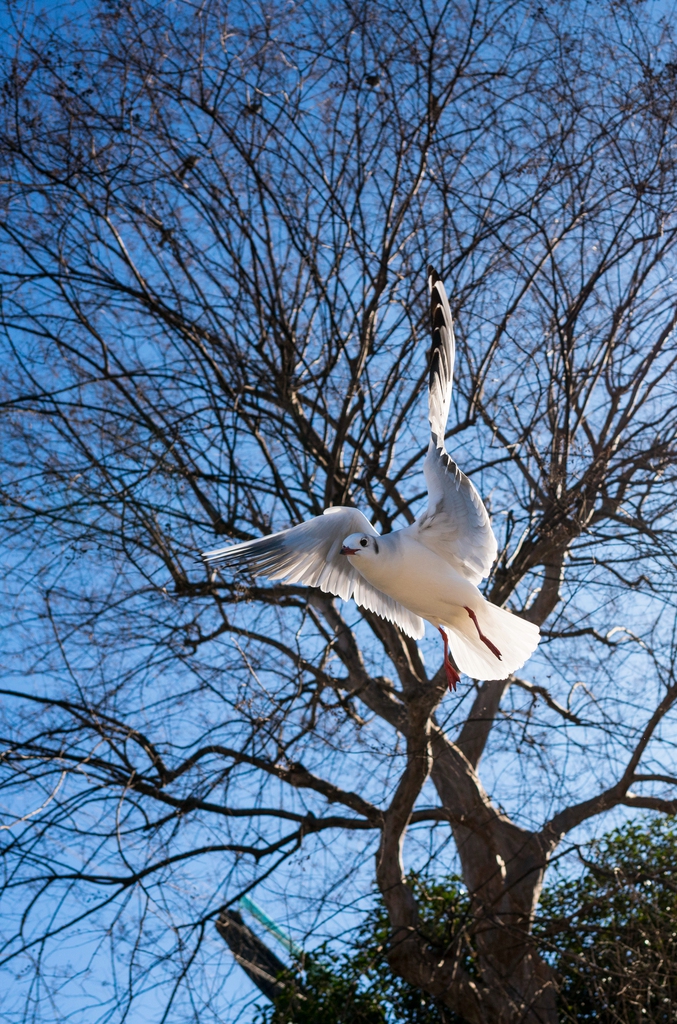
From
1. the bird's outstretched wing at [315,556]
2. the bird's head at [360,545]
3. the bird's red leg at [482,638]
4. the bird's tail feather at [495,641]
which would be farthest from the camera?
the bird's tail feather at [495,641]

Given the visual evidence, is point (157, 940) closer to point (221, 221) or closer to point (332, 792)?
point (332, 792)

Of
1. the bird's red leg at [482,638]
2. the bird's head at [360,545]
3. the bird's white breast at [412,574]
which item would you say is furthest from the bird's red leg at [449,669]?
the bird's head at [360,545]

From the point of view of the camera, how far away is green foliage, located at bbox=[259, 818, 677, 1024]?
16.0 feet

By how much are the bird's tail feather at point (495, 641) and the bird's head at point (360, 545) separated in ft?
2.04

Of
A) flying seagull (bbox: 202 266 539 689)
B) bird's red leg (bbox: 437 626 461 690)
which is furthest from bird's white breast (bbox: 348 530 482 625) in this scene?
bird's red leg (bbox: 437 626 461 690)

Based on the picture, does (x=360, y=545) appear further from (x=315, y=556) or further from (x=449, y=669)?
(x=449, y=669)

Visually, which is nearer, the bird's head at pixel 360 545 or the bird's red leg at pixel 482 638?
the bird's head at pixel 360 545

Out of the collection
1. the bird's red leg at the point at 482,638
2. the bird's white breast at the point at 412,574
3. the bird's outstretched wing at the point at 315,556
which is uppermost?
the bird's outstretched wing at the point at 315,556

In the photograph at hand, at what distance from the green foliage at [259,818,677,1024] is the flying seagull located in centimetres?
108

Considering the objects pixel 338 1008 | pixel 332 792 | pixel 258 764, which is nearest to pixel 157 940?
pixel 258 764

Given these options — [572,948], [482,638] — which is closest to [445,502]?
[482,638]

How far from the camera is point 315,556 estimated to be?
4770 millimetres

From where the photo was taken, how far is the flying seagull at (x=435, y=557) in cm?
430

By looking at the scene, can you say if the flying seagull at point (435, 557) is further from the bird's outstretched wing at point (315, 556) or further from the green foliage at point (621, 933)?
the green foliage at point (621, 933)
